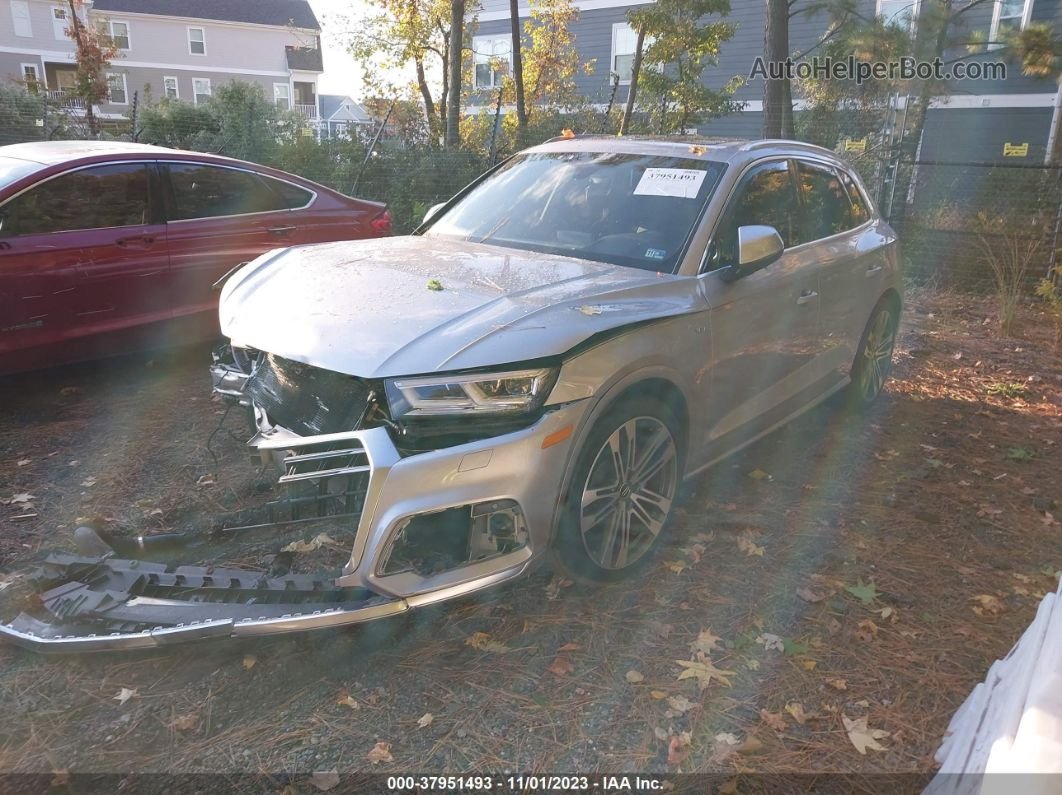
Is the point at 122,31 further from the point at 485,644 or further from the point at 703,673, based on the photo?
the point at 703,673

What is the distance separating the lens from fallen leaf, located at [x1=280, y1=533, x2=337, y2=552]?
3648mm

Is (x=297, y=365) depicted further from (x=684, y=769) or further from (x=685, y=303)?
(x=684, y=769)

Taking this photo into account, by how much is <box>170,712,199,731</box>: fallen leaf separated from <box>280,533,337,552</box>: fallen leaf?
0.96m

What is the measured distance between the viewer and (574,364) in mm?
3062

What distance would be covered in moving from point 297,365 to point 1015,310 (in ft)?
28.1

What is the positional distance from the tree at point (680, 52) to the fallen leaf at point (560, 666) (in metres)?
13.2

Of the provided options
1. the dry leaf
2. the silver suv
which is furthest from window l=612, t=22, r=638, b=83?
the dry leaf

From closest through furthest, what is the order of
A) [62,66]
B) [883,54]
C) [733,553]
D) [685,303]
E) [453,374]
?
[453,374], [685,303], [733,553], [883,54], [62,66]

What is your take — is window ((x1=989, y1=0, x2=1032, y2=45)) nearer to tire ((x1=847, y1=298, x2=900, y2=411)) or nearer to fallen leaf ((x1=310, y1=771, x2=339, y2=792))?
tire ((x1=847, y1=298, x2=900, y2=411))

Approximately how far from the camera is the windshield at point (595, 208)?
400 cm

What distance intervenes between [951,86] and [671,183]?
51.1ft

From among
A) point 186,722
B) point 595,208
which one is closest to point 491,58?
point 595,208

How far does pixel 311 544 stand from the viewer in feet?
12.1

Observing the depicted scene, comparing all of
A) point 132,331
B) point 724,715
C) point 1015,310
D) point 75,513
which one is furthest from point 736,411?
point 1015,310
